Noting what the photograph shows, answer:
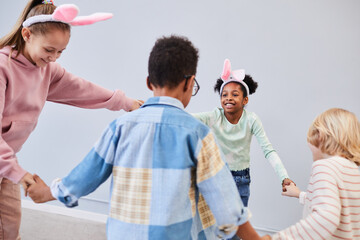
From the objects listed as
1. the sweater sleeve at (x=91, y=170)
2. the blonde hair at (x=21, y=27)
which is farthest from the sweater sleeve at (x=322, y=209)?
the blonde hair at (x=21, y=27)

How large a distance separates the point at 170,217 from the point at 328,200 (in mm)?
459

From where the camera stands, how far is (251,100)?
184cm

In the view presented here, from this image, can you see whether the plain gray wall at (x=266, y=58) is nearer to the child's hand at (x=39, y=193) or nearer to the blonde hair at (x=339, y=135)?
the blonde hair at (x=339, y=135)

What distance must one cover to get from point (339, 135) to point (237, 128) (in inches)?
26.9

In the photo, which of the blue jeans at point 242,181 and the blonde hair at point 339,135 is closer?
the blonde hair at point 339,135

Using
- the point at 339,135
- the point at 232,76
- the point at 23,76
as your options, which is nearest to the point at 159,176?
the point at 339,135

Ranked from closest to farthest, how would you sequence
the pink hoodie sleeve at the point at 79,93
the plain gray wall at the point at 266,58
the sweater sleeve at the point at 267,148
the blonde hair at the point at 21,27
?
the blonde hair at the point at 21,27
the pink hoodie sleeve at the point at 79,93
the sweater sleeve at the point at 267,148
the plain gray wall at the point at 266,58

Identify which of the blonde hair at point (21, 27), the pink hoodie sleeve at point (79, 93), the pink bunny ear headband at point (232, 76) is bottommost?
the pink hoodie sleeve at point (79, 93)

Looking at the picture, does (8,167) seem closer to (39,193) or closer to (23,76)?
(39,193)

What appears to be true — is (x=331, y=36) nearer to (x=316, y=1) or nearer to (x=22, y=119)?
(x=316, y=1)

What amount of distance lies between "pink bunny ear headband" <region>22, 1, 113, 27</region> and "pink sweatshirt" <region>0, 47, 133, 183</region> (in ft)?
0.49

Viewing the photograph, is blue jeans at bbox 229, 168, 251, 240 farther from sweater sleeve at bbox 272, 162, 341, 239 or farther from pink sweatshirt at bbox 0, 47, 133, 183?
pink sweatshirt at bbox 0, 47, 133, 183

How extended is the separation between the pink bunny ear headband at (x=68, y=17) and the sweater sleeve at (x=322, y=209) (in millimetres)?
830

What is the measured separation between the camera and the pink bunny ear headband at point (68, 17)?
3.13 ft
